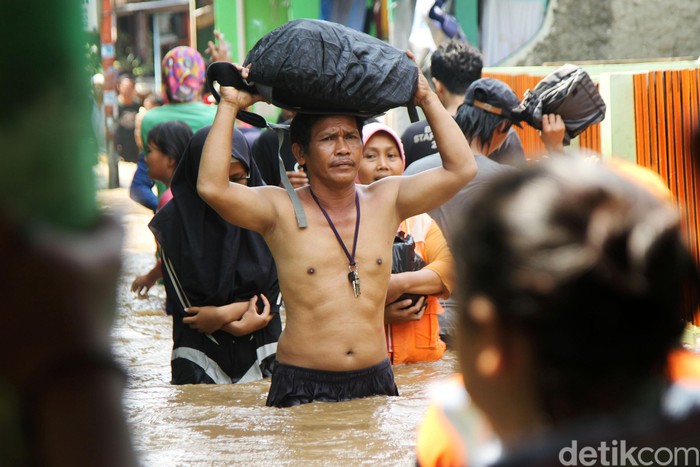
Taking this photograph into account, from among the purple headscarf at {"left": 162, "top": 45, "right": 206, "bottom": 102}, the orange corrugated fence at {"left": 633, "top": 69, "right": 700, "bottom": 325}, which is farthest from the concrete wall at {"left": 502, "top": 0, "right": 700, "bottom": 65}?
the purple headscarf at {"left": 162, "top": 45, "right": 206, "bottom": 102}

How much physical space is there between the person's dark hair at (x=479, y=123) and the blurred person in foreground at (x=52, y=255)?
5320mm

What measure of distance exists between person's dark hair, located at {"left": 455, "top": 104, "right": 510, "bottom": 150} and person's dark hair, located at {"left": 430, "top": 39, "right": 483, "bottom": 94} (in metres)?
1.07

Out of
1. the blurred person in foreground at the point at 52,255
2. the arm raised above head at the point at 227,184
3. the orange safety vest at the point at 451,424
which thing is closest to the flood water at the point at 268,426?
the arm raised above head at the point at 227,184

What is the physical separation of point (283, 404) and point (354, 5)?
32.7 feet

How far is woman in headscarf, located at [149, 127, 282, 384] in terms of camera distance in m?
5.84

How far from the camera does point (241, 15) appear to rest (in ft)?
57.5

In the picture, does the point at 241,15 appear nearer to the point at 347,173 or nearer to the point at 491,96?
the point at 491,96

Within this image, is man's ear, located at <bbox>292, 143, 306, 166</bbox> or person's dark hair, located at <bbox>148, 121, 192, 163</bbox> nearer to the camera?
man's ear, located at <bbox>292, 143, 306, 166</bbox>

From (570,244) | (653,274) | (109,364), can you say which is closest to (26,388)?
(109,364)

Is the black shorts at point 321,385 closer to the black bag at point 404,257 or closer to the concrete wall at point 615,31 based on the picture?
the black bag at point 404,257

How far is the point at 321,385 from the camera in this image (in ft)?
15.3

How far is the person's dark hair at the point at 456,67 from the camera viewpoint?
755cm

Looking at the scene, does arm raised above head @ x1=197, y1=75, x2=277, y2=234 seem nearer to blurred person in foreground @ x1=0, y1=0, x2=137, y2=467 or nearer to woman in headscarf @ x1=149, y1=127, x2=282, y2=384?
woman in headscarf @ x1=149, y1=127, x2=282, y2=384

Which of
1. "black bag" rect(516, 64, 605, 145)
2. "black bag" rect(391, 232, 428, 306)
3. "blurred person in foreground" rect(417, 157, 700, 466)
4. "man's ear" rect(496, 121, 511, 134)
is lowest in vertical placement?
"black bag" rect(391, 232, 428, 306)
